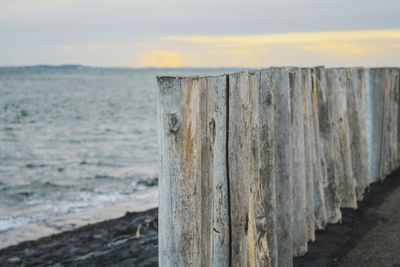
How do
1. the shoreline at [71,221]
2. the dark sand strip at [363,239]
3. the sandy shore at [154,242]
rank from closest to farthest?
the dark sand strip at [363,239]
the sandy shore at [154,242]
the shoreline at [71,221]

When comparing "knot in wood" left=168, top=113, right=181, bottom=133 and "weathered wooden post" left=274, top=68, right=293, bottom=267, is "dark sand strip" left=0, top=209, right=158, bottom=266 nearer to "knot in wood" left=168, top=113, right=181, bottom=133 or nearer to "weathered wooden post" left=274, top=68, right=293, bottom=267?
"weathered wooden post" left=274, top=68, right=293, bottom=267

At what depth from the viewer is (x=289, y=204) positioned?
4.09 m

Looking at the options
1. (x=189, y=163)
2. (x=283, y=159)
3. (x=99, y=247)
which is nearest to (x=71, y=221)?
(x=99, y=247)

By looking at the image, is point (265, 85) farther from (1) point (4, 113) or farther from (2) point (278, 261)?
(1) point (4, 113)

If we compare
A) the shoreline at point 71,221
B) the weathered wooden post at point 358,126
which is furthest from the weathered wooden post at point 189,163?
the shoreline at point 71,221

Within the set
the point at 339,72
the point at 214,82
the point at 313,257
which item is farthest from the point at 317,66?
the point at 214,82

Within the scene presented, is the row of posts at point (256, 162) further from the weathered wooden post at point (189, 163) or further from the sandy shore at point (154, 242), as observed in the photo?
the sandy shore at point (154, 242)

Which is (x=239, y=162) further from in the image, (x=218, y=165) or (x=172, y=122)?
(x=172, y=122)

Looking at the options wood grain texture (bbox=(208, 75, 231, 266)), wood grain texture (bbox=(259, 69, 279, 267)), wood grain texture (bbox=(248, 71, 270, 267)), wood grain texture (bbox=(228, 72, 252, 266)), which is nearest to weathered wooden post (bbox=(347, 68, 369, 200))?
wood grain texture (bbox=(259, 69, 279, 267))

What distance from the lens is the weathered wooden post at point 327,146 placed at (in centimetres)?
499

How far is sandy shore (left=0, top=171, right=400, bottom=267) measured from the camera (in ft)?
14.4

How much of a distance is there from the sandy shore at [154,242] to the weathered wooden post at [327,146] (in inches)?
6.8

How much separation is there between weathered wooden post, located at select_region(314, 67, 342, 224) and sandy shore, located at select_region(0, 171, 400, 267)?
173mm

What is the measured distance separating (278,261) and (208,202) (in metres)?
1.06
